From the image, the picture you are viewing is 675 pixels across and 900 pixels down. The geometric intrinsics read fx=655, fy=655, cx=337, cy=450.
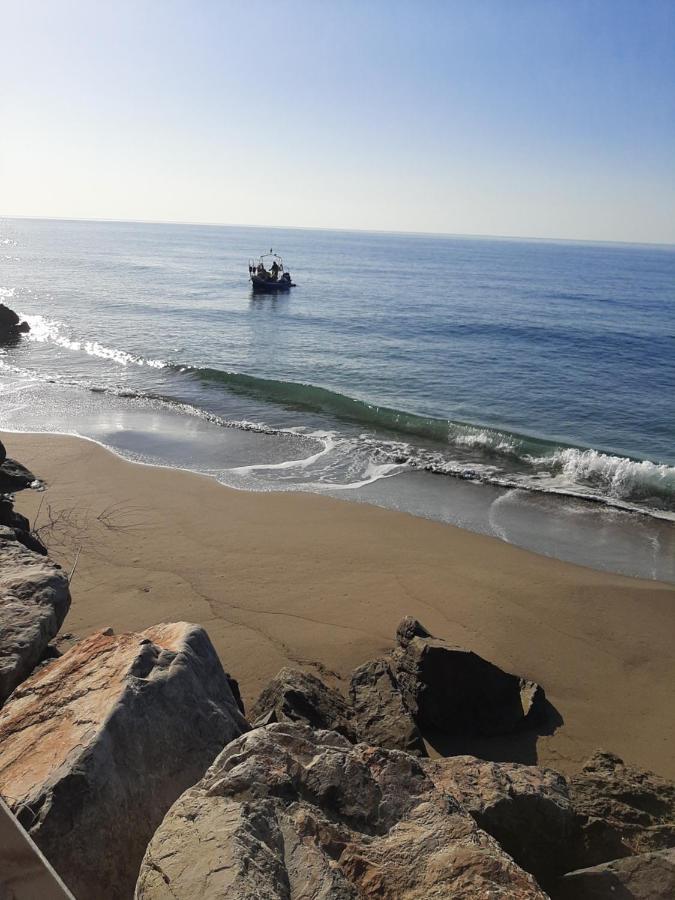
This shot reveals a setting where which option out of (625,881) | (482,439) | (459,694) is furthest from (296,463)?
(625,881)

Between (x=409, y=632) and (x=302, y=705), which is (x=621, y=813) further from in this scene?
(x=409, y=632)

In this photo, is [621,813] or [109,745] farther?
[621,813]

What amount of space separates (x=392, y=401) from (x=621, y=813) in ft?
56.9

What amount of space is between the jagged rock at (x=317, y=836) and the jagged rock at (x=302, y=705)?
2.29m

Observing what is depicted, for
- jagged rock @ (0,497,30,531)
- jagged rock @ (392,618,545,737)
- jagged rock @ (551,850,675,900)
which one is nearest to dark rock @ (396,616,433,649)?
jagged rock @ (392,618,545,737)

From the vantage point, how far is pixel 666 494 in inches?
584

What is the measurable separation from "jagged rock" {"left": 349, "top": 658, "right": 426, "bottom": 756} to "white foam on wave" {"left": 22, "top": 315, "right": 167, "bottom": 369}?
812 inches

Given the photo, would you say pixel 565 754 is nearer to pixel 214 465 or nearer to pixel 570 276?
pixel 214 465

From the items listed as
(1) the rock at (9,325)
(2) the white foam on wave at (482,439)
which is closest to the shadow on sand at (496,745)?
(2) the white foam on wave at (482,439)

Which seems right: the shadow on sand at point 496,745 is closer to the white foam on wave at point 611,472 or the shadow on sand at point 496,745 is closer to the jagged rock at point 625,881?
the jagged rock at point 625,881

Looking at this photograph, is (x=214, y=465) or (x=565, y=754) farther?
(x=214, y=465)

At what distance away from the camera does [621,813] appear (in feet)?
16.7

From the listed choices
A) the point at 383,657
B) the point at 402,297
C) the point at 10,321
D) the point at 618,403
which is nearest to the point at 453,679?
the point at 383,657

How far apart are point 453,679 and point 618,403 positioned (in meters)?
18.3
